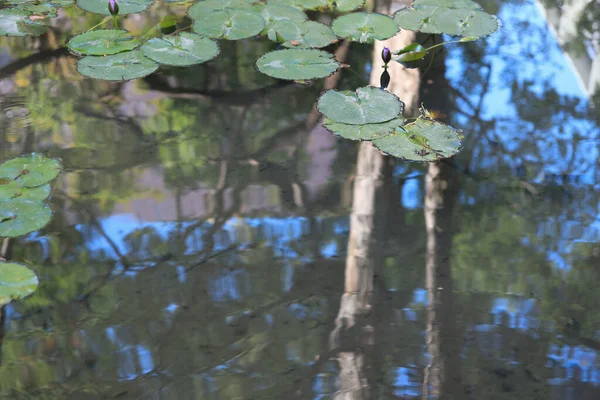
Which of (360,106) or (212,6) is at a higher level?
(212,6)

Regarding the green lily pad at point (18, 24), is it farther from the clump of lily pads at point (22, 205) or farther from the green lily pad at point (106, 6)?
the clump of lily pads at point (22, 205)

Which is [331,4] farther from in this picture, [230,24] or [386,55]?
[386,55]

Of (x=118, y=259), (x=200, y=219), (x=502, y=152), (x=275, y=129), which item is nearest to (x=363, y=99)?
(x=275, y=129)

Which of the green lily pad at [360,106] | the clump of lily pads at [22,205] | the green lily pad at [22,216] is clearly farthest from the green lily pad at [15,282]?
the green lily pad at [360,106]

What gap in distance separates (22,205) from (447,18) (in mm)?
1890

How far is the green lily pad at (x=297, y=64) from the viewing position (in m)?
2.34

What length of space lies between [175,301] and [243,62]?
1.25m

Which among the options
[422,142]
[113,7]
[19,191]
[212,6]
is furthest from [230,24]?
[19,191]

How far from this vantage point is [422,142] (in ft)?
6.57

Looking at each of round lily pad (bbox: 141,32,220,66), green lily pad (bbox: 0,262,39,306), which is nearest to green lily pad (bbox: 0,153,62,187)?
green lily pad (bbox: 0,262,39,306)

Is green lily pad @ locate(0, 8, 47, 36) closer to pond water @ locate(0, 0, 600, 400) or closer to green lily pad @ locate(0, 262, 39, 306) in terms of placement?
pond water @ locate(0, 0, 600, 400)

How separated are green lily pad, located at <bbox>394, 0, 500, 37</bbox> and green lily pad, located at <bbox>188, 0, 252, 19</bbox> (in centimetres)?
68

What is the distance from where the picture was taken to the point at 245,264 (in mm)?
1620

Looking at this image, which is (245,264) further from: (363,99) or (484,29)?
(484,29)
